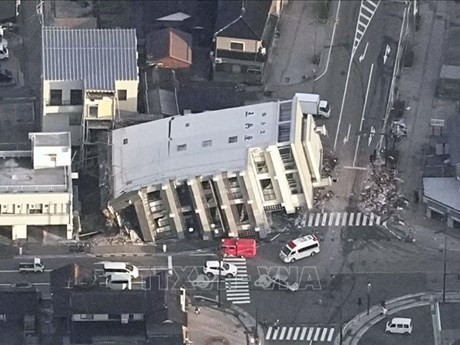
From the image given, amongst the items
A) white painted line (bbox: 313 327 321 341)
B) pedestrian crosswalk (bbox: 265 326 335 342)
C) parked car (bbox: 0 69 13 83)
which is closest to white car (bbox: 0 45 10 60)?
parked car (bbox: 0 69 13 83)

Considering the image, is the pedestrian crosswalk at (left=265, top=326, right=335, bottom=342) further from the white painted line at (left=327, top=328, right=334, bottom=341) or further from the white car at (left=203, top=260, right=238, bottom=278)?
the white car at (left=203, top=260, right=238, bottom=278)

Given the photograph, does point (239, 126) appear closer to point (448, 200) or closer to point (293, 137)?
point (293, 137)

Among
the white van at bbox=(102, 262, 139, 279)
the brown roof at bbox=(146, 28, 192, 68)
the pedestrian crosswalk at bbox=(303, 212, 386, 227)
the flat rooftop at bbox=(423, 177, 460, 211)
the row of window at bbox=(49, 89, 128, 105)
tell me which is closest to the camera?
the white van at bbox=(102, 262, 139, 279)

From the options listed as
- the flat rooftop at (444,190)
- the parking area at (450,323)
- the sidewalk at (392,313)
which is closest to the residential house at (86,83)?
the flat rooftop at (444,190)

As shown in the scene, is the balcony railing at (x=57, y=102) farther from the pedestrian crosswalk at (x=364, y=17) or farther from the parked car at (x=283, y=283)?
the pedestrian crosswalk at (x=364, y=17)

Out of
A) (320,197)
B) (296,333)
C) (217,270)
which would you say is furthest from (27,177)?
(296,333)

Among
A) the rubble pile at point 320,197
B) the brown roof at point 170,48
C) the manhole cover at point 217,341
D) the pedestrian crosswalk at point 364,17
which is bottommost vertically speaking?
the manhole cover at point 217,341

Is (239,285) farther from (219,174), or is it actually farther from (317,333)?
(219,174)

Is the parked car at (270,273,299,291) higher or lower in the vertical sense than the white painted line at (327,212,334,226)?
lower
